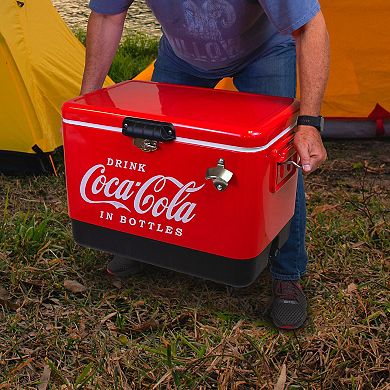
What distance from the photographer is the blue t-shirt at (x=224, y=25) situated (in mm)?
1561

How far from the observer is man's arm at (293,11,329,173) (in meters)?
1.55

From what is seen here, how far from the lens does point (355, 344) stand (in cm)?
170

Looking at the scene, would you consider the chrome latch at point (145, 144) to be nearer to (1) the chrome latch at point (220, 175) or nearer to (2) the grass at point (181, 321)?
(1) the chrome latch at point (220, 175)

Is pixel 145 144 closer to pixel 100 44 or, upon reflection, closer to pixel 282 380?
pixel 100 44

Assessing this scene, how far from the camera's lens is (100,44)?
1889 millimetres

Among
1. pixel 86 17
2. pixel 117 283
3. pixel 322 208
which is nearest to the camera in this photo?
pixel 117 283

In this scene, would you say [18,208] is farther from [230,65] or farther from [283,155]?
[283,155]

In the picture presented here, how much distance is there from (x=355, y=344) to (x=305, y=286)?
32 cm

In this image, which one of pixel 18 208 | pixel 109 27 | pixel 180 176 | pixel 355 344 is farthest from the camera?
pixel 18 208

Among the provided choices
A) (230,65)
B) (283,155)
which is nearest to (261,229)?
(283,155)

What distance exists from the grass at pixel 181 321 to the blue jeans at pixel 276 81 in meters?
0.12

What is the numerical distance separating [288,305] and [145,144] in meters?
0.62

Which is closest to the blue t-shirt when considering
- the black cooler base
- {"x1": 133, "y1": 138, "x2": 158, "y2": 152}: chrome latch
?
{"x1": 133, "y1": 138, "x2": 158, "y2": 152}: chrome latch

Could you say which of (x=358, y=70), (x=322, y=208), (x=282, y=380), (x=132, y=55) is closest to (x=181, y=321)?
(x=282, y=380)
